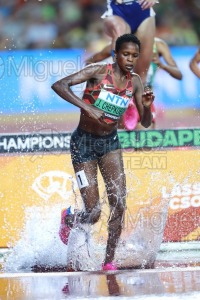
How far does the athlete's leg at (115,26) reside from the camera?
10586 mm

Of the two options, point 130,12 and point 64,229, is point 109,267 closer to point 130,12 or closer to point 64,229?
point 64,229

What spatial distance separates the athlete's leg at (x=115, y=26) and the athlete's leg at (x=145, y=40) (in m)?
0.19

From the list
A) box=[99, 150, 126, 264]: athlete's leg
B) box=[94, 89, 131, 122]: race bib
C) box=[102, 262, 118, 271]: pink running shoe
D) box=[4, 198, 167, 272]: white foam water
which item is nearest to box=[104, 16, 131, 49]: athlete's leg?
box=[4, 198, 167, 272]: white foam water

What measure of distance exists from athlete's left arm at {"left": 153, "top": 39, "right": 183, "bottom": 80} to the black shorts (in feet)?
13.0

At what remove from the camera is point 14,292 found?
6.01m

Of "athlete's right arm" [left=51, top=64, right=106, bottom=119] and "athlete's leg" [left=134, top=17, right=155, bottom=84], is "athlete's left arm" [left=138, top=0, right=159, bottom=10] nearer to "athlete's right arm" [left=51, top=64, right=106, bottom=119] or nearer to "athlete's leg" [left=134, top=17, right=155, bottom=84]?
"athlete's leg" [left=134, top=17, right=155, bottom=84]

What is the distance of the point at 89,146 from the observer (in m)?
7.70

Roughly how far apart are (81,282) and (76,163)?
1.63 m

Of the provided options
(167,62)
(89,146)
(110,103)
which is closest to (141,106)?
(110,103)

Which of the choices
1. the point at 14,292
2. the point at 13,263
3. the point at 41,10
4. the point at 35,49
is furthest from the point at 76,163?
the point at 41,10

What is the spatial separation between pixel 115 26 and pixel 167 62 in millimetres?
1352

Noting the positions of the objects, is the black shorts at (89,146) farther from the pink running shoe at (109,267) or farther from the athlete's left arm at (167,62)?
the athlete's left arm at (167,62)

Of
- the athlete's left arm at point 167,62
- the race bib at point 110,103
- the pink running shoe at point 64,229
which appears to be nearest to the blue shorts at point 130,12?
the athlete's left arm at point 167,62

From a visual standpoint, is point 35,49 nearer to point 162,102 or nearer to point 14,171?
point 162,102
